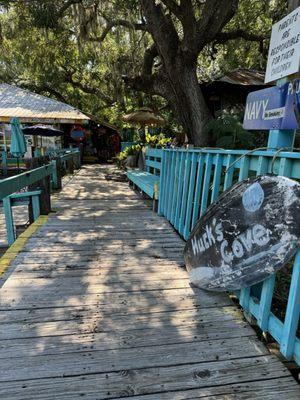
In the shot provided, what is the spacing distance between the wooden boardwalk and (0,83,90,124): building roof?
7.65 meters

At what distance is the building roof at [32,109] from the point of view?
33.4 ft

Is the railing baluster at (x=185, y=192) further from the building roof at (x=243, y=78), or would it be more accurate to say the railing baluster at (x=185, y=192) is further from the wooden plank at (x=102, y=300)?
the building roof at (x=243, y=78)

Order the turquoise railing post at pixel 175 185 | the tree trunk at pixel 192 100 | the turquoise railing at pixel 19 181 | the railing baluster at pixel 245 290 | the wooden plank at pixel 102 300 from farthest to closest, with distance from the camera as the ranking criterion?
the tree trunk at pixel 192 100 → the turquoise railing post at pixel 175 185 → the turquoise railing at pixel 19 181 → the wooden plank at pixel 102 300 → the railing baluster at pixel 245 290

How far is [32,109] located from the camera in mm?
10797

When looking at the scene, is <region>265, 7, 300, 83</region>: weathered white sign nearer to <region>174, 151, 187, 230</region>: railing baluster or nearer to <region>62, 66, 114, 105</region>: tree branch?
<region>174, 151, 187, 230</region>: railing baluster

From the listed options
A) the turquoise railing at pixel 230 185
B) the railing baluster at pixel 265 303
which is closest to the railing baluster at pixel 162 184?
the turquoise railing at pixel 230 185

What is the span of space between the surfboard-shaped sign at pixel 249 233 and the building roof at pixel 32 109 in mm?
9044

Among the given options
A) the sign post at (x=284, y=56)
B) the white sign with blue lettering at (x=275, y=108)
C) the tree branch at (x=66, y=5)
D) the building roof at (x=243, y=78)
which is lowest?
the white sign with blue lettering at (x=275, y=108)

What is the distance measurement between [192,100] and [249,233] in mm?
6481

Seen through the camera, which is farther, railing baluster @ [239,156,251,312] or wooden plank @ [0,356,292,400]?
railing baluster @ [239,156,251,312]

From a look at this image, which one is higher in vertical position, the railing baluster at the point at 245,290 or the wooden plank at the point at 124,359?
the railing baluster at the point at 245,290

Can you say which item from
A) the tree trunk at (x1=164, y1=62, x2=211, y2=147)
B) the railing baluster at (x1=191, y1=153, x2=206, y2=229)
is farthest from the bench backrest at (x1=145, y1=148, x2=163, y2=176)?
the railing baluster at (x1=191, y1=153, x2=206, y2=229)

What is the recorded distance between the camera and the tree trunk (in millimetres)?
7734

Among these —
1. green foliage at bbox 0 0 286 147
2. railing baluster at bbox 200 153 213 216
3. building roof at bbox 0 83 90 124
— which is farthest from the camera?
building roof at bbox 0 83 90 124
